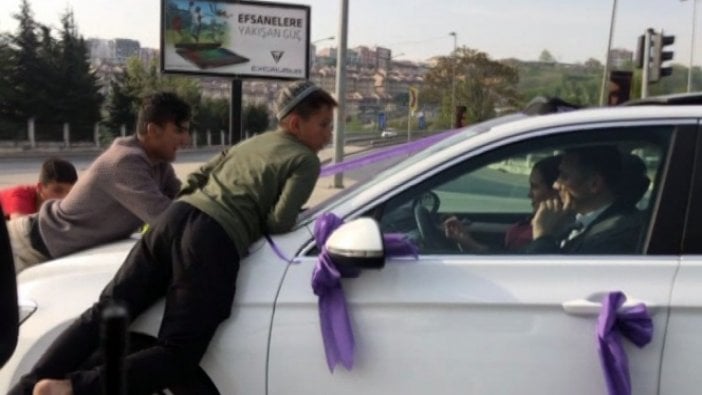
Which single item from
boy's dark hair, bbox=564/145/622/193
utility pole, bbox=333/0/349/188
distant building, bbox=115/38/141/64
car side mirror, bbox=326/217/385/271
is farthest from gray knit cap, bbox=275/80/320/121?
distant building, bbox=115/38/141/64

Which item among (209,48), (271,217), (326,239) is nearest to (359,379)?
(326,239)

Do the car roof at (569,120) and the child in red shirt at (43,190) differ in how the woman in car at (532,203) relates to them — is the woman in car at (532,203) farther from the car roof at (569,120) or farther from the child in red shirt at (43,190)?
the child in red shirt at (43,190)

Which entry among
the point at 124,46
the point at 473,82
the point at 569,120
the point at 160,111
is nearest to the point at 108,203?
the point at 160,111

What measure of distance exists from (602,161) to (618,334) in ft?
2.16

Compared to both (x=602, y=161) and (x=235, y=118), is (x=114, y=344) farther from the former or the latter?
(x=235, y=118)

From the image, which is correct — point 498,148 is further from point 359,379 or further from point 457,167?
point 359,379

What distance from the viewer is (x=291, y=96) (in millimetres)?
3143

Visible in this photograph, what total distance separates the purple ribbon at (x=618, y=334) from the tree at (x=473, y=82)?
60172mm

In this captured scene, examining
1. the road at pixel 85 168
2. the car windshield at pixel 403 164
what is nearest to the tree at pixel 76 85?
the road at pixel 85 168

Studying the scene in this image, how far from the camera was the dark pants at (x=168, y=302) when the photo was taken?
2.69 meters

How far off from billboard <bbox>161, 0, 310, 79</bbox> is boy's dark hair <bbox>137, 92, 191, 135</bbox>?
31.6ft

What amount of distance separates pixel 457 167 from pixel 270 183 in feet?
2.30

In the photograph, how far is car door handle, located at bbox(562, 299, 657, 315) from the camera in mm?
2473

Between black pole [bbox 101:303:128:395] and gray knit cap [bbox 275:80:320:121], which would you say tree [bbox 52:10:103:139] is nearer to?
gray knit cap [bbox 275:80:320:121]
